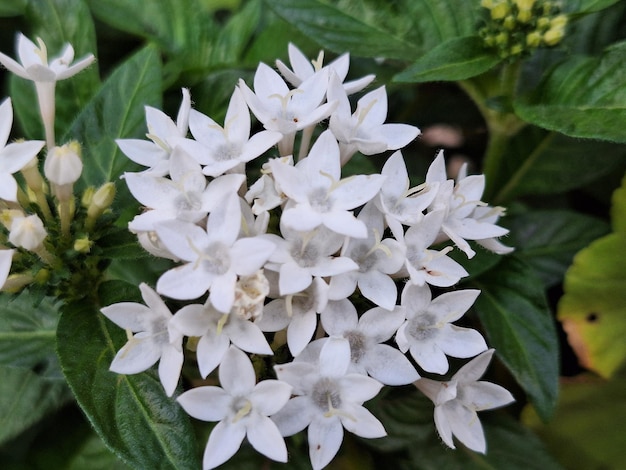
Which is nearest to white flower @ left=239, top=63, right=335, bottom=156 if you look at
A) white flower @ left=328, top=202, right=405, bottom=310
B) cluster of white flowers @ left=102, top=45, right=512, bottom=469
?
cluster of white flowers @ left=102, top=45, right=512, bottom=469

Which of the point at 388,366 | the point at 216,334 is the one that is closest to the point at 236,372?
the point at 216,334

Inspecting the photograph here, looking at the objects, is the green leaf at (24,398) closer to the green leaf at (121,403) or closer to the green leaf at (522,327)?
the green leaf at (121,403)

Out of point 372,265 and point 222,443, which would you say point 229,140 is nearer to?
point 372,265

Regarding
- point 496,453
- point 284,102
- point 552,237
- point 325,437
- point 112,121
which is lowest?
point 496,453

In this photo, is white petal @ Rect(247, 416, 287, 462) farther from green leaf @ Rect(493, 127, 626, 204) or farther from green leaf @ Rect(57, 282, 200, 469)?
green leaf @ Rect(493, 127, 626, 204)

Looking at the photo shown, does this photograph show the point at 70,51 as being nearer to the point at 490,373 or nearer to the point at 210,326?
the point at 210,326
